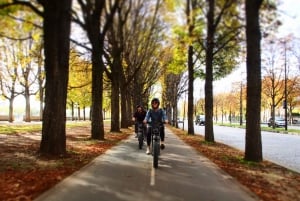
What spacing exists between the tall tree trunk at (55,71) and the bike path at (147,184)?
184 centimetres

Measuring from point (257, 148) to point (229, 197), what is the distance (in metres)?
6.49

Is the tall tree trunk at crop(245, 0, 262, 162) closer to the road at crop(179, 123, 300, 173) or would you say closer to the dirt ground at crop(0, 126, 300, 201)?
the dirt ground at crop(0, 126, 300, 201)

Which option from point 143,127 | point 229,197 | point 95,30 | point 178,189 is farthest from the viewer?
point 95,30

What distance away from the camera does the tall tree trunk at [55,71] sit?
14969 millimetres

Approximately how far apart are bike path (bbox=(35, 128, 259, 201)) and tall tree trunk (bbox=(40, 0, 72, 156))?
184cm

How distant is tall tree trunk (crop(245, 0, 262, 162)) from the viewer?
48.5 feet

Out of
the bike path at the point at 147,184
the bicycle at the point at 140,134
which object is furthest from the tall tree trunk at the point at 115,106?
the bike path at the point at 147,184

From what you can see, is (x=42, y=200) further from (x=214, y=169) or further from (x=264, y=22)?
(x=264, y=22)

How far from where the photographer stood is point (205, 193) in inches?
370

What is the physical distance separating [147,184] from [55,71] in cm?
635

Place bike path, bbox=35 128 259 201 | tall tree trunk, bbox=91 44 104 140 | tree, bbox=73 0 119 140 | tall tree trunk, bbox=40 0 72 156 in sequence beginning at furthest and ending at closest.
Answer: tall tree trunk, bbox=91 44 104 140, tree, bbox=73 0 119 140, tall tree trunk, bbox=40 0 72 156, bike path, bbox=35 128 259 201

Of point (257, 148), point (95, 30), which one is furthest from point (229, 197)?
point (95, 30)

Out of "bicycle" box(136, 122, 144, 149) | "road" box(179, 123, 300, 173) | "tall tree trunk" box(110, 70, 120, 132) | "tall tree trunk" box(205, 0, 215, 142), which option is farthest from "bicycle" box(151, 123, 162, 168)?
"tall tree trunk" box(110, 70, 120, 132)

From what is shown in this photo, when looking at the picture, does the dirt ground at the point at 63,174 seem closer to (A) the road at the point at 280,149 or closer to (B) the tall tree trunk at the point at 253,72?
(B) the tall tree trunk at the point at 253,72
